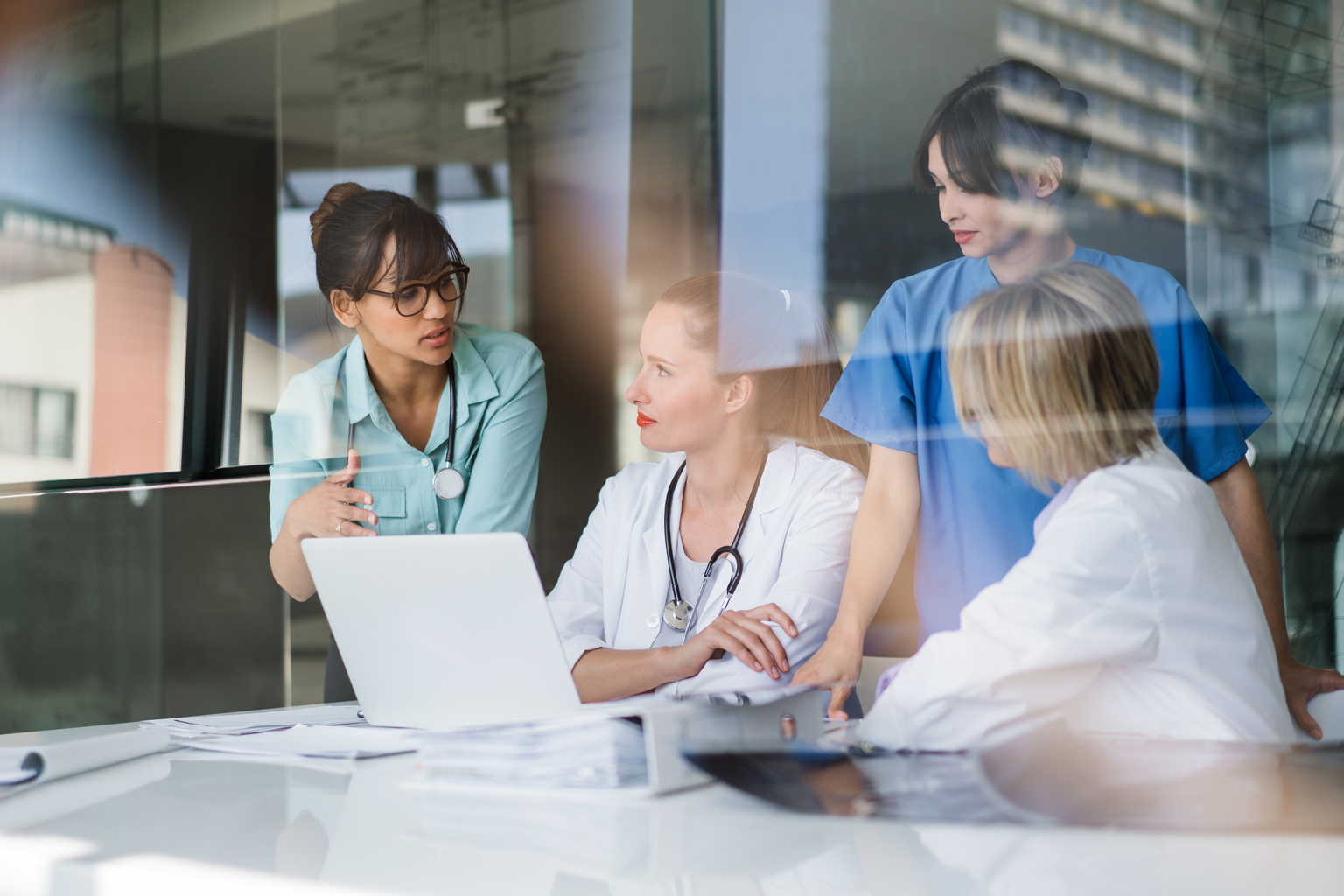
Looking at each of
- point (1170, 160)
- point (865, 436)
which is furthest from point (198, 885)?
→ point (1170, 160)

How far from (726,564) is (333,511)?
844 mm

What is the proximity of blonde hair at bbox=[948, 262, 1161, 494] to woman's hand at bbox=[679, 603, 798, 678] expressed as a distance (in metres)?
0.44

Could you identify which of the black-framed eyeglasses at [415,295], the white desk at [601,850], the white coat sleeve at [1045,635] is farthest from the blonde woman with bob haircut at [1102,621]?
the black-framed eyeglasses at [415,295]

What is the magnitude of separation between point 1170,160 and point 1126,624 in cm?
122

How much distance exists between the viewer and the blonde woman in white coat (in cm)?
151

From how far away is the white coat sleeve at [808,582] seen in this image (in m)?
1.45

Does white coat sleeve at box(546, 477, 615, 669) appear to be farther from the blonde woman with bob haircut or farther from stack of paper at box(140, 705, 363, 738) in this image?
the blonde woman with bob haircut

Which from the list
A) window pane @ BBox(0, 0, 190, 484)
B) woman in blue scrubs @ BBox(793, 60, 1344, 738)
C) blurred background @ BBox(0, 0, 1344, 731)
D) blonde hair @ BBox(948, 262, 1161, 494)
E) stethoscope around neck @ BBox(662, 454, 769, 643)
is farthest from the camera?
window pane @ BBox(0, 0, 190, 484)

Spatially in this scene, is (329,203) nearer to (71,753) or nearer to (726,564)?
(726,564)

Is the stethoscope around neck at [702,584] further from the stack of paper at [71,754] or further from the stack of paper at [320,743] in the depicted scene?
the stack of paper at [71,754]

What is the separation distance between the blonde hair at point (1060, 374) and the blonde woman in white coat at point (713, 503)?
1.71 ft

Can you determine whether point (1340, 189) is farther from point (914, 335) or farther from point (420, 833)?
point (420, 833)

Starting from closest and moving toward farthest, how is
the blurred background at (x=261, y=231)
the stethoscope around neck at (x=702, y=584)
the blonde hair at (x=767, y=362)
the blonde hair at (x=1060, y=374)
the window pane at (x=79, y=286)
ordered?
the blonde hair at (x=1060, y=374) < the stethoscope around neck at (x=702, y=584) < the blonde hair at (x=767, y=362) < the blurred background at (x=261, y=231) < the window pane at (x=79, y=286)

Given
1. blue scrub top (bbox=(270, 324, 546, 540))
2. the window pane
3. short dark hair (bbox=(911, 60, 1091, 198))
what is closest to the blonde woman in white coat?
blue scrub top (bbox=(270, 324, 546, 540))
